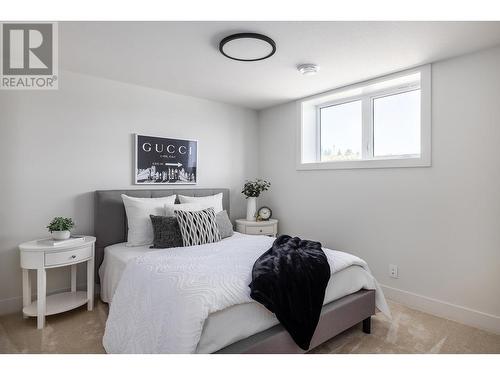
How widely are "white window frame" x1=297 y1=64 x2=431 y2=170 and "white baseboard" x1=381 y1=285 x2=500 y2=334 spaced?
127 centimetres

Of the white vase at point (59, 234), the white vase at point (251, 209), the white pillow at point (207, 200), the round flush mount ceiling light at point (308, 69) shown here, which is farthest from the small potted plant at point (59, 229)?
the round flush mount ceiling light at point (308, 69)

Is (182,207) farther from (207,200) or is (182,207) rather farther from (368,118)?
(368,118)

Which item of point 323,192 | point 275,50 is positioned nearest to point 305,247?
point 323,192

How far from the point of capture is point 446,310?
Answer: 2.58 m

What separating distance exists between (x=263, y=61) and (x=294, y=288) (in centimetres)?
196

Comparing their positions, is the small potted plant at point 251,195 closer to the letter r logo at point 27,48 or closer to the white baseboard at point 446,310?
the white baseboard at point 446,310

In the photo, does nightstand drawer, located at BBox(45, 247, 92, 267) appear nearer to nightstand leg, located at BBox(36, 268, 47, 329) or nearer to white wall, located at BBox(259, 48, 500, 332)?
nightstand leg, located at BBox(36, 268, 47, 329)

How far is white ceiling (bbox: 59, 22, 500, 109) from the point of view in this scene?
203 centimetres

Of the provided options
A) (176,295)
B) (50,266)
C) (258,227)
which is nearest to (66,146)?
(50,266)

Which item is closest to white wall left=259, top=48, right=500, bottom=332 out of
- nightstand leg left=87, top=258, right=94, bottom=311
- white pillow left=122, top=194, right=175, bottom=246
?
white pillow left=122, top=194, right=175, bottom=246
